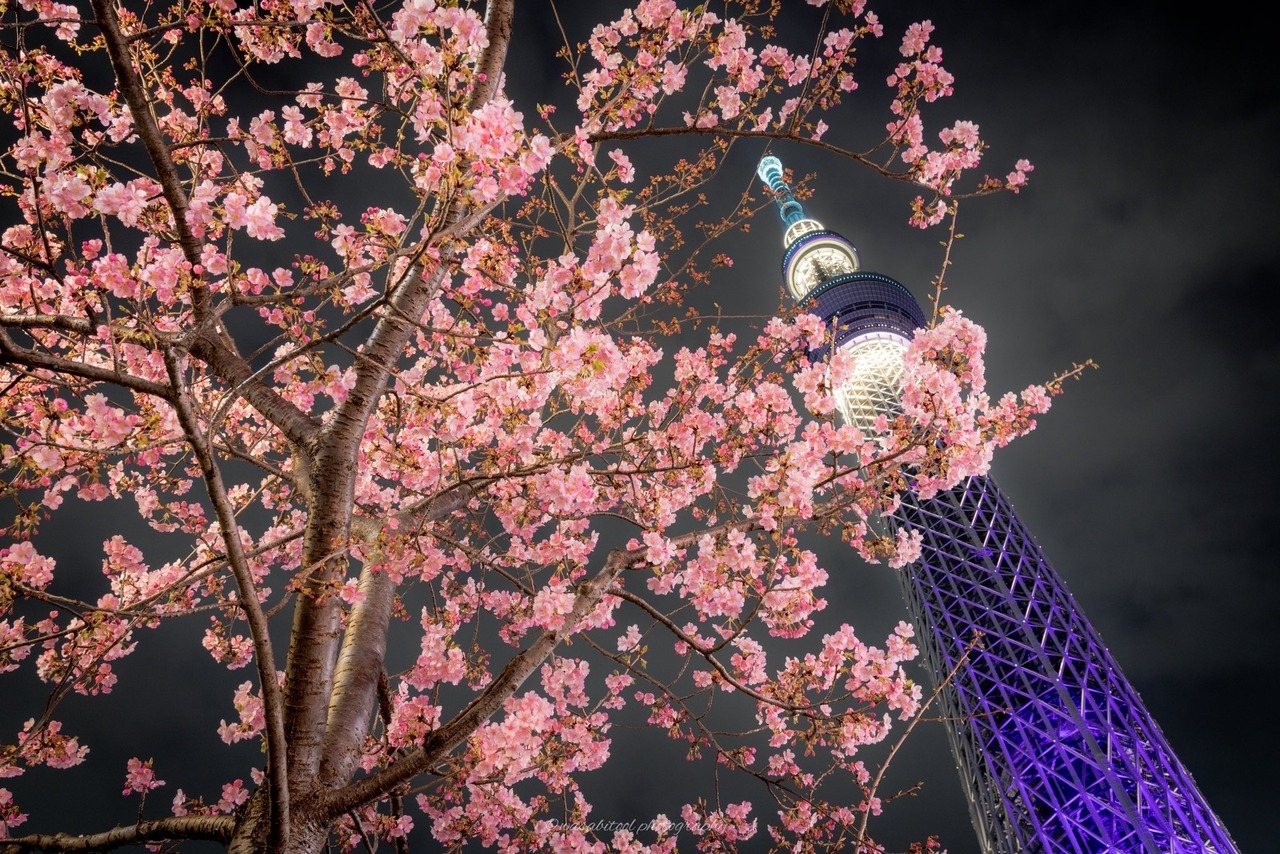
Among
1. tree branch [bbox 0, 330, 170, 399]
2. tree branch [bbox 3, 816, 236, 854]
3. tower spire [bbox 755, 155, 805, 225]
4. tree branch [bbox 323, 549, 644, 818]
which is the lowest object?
tree branch [bbox 3, 816, 236, 854]

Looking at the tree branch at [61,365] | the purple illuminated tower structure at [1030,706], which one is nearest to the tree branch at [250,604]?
the tree branch at [61,365]

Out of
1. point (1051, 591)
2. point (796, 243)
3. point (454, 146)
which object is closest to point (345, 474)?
point (454, 146)

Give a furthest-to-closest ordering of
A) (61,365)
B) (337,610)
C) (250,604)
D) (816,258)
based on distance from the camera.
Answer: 1. (816,258)
2. (337,610)
3. (250,604)
4. (61,365)

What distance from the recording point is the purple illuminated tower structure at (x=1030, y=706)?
18656mm

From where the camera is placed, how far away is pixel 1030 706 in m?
22.0

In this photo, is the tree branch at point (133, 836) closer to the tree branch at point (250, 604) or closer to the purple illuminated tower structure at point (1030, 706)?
the tree branch at point (250, 604)

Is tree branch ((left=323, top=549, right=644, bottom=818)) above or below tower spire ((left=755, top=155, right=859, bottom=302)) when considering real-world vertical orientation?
below

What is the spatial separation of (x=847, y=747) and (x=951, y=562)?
85.6 feet

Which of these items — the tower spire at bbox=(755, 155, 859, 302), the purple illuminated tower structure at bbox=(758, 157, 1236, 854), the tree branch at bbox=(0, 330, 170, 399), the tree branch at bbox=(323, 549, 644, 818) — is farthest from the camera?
the tower spire at bbox=(755, 155, 859, 302)

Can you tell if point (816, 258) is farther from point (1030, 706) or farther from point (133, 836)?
point (133, 836)

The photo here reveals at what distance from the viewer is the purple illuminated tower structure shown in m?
18.7

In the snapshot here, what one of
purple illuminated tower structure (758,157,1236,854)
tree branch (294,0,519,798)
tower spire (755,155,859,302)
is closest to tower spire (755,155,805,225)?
tower spire (755,155,859,302)

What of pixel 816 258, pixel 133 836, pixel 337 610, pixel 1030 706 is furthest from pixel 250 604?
pixel 816 258

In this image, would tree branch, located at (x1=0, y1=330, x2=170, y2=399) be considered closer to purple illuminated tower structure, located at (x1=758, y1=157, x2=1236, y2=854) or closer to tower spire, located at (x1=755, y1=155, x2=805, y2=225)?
purple illuminated tower structure, located at (x1=758, y1=157, x2=1236, y2=854)
